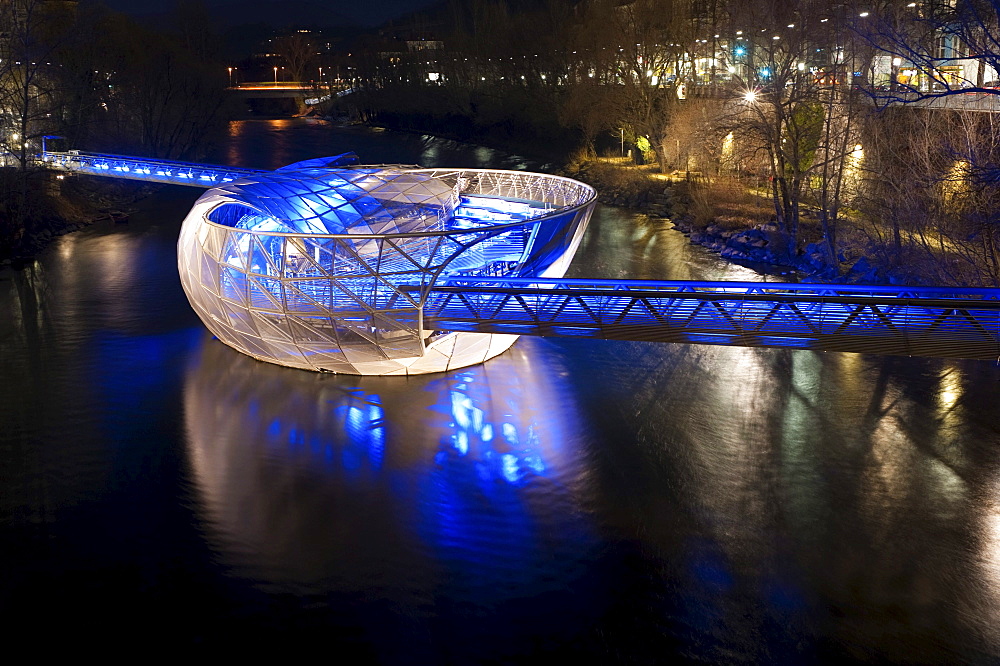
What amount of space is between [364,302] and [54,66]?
31056 mm

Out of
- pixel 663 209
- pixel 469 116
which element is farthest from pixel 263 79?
pixel 663 209

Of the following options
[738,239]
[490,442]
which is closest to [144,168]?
[738,239]

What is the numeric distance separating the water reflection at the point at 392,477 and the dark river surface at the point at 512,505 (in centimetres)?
4

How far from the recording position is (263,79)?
4865 inches

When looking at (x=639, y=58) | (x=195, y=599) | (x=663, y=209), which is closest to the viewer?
(x=195, y=599)

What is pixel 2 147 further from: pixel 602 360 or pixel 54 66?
pixel 602 360

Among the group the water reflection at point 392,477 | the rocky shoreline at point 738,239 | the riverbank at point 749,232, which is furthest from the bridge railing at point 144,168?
the water reflection at point 392,477

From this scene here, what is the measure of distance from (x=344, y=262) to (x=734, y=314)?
20.4ft

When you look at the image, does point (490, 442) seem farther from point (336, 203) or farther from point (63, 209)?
point (63, 209)

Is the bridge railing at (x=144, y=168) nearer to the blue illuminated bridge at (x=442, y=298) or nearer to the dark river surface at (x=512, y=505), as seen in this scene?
the dark river surface at (x=512, y=505)

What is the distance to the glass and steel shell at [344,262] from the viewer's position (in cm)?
1381

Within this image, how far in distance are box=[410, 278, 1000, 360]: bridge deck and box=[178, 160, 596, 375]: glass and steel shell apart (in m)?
0.76

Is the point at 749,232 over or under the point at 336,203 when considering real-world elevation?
under

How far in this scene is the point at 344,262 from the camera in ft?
45.7
